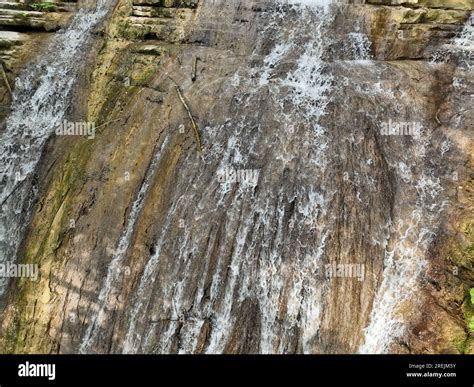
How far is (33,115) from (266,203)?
5.74m

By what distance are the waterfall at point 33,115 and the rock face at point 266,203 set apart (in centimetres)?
22

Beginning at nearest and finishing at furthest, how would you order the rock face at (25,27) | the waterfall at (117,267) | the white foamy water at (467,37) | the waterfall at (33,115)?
the waterfall at (117,267) → the waterfall at (33,115) → the white foamy water at (467,37) → the rock face at (25,27)

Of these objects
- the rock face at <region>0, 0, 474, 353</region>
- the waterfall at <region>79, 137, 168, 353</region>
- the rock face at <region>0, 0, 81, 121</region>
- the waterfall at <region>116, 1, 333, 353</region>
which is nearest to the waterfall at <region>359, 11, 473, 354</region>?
the rock face at <region>0, 0, 474, 353</region>

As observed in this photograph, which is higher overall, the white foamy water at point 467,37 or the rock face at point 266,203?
the white foamy water at point 467,37

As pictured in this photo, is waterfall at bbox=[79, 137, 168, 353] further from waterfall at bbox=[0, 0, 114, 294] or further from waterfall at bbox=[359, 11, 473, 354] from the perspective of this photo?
waterfall at bbox=[359, 11, 473, 354]

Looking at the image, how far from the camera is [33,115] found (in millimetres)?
9750

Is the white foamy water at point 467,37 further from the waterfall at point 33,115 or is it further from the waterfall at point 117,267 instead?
the waterfall at point 33,115

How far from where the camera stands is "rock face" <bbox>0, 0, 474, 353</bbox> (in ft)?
22.0

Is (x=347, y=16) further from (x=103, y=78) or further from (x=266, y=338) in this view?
(x=266, y=338)

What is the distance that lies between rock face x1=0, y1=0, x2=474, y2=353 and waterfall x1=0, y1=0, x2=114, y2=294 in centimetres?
22

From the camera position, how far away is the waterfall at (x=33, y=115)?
28.2 feet

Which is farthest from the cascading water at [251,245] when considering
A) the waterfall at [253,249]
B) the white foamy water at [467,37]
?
the white foamy water at [467,37]

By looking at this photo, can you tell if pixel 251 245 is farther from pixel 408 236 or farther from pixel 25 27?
pixel 25 27
